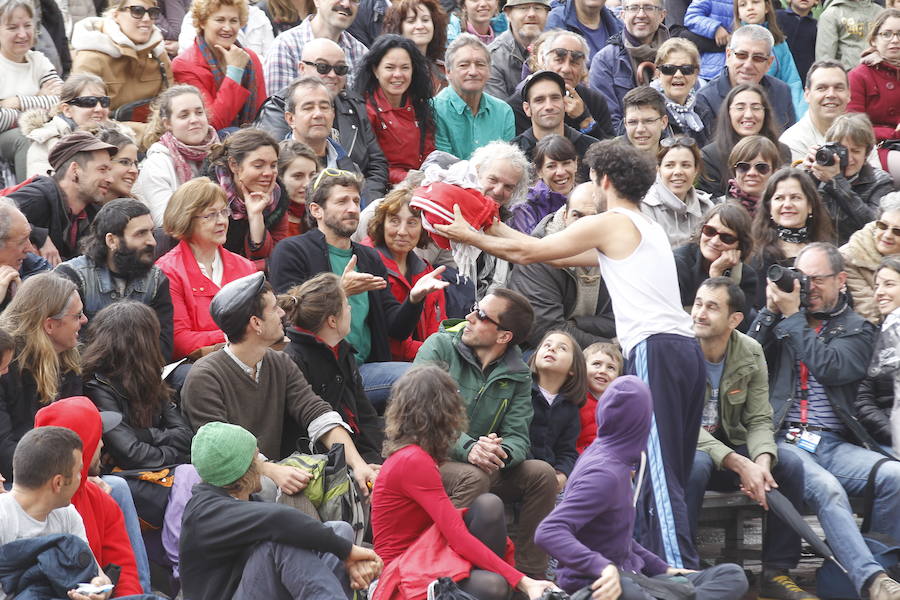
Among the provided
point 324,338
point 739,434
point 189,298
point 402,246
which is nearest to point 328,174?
point 402,246

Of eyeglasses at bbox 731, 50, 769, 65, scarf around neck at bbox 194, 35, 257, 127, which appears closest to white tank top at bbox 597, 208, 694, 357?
scarf around neck at bbox 194, 35, 257, 127

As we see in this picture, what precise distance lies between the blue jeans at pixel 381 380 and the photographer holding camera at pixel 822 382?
1887mm

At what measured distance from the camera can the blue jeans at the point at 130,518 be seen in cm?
575

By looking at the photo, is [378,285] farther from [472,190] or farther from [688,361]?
[688,361]

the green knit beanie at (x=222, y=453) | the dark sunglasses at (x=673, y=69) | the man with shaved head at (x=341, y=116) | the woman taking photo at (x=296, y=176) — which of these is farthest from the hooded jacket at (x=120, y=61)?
the green knit beanie at (x=222, y=453)

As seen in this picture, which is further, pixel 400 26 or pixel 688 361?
pixel 400 26

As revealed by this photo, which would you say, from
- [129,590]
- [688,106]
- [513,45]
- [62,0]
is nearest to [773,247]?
[688,106]

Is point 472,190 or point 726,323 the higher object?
point 472,190

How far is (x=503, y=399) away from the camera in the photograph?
21.4 ft

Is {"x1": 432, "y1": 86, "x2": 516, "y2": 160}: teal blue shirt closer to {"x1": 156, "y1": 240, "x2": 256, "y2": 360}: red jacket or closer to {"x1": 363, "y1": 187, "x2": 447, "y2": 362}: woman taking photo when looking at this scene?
{"x1": 363, "y1": 187, "x2": 447, "y2": 362}: woman taking photo

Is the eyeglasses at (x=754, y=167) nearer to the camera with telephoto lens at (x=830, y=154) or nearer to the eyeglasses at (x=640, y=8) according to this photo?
the camera with telephoto lens at (x=830, y=154)

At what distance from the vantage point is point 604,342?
7.30m

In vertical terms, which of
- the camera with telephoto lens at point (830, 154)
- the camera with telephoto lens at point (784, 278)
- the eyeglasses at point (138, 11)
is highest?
the eyeglasses at point (138, 11)

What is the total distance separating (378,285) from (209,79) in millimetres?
2903
